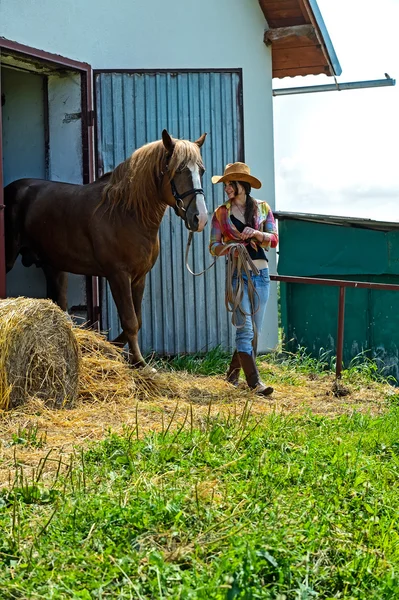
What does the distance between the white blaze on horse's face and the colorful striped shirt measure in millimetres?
191

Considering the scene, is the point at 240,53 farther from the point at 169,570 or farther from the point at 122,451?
the point at 169,570

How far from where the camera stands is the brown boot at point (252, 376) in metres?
6.43

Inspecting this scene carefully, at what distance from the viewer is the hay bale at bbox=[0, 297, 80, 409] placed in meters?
5.27

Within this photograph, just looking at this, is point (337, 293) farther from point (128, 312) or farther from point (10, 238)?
point (10, 238)

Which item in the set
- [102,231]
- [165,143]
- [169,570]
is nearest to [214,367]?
[102,231]

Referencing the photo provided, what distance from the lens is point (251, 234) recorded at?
636 centimetres

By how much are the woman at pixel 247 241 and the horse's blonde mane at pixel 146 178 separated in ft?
1.29

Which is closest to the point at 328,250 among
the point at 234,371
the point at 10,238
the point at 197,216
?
the point at 234,371

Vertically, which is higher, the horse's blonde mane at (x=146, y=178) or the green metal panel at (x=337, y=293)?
the horse's blonde mane at (x=146, y=178)

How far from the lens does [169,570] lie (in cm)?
→ 283

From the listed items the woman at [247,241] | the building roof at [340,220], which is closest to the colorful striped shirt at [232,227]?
the woman at [247,241]

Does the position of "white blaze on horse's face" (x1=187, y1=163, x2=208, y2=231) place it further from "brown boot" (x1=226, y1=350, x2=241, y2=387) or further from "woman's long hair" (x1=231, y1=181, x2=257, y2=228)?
"brown boot" (x1=226, y1=350, x2=241, y2=387)

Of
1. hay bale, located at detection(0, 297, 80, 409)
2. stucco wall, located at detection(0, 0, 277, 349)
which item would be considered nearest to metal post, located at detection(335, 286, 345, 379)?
stucco wall, located at detection(0, 0, 277, 349)

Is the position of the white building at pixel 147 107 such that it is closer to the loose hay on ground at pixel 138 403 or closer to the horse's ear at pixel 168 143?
the loose hay on ground at pixel 138 403
